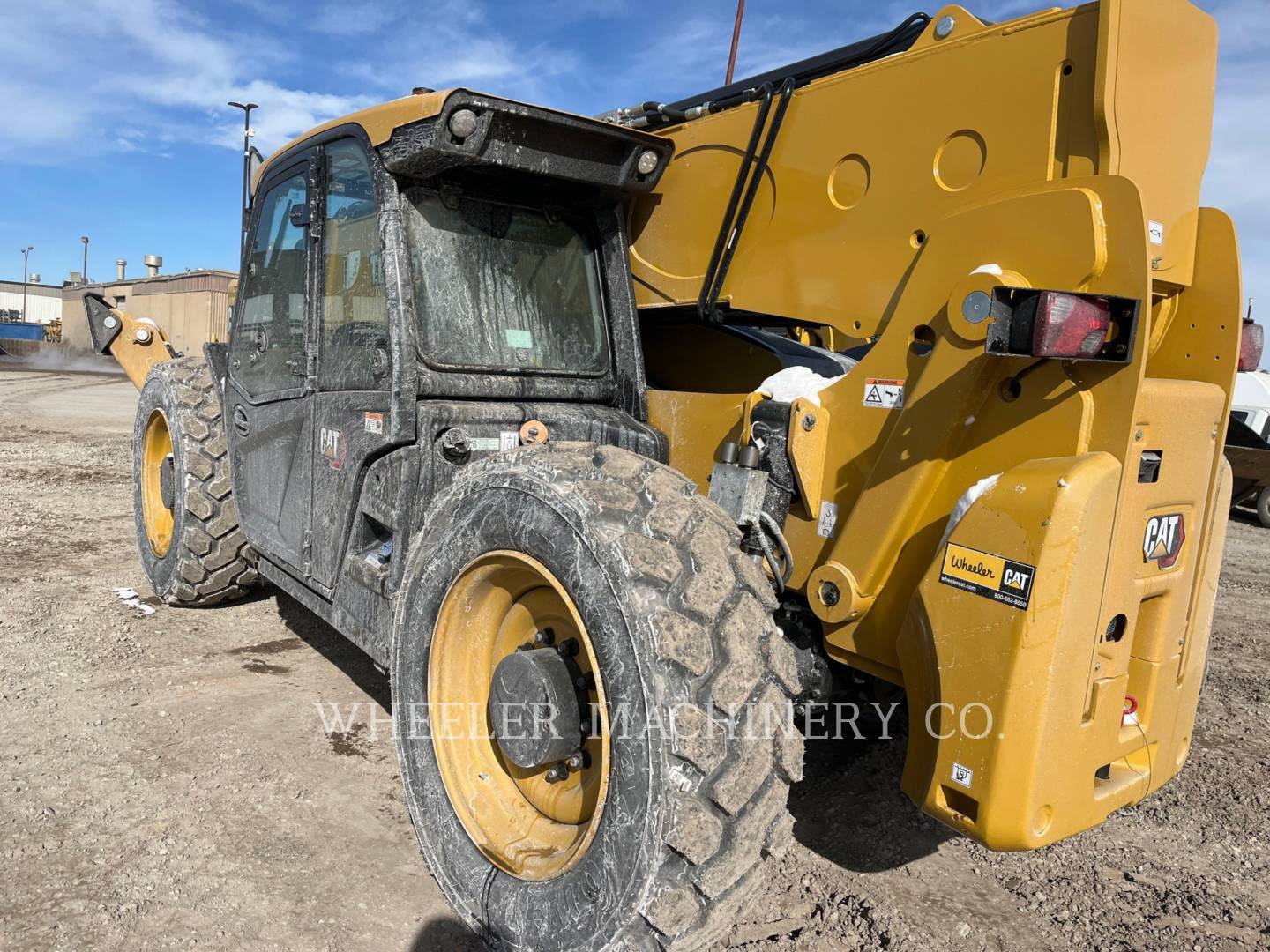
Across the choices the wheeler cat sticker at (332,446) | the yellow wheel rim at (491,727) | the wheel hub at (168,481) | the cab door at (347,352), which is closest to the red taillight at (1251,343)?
the yellow wheel rim at (491,727)

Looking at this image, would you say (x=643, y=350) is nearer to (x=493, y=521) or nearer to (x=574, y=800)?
(x=493, y=521)

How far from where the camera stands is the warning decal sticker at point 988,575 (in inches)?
77.0

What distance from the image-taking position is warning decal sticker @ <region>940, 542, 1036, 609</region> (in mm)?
1957

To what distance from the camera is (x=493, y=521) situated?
2.42m

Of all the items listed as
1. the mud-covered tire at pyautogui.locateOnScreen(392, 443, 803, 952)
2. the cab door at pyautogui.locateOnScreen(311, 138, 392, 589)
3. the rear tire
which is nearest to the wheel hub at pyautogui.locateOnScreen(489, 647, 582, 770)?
the mud-covered tire at pyautogui.locateOnScreen(392, 443, 803, 952)

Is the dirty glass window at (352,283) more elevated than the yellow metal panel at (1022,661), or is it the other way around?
the dirty glass window at (352,283)

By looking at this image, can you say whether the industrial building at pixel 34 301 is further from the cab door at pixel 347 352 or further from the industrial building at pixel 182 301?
the cab door at pixel 347 352

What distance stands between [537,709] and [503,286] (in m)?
1.53

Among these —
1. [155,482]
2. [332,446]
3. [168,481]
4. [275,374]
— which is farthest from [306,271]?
[155,482]

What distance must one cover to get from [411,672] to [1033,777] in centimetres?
168

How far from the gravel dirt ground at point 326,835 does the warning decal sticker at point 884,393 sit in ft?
4.11

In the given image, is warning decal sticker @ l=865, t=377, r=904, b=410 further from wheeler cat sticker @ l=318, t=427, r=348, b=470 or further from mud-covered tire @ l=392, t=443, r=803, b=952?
wheeler cat sticker @ l=318, t=427, r=348, b=470

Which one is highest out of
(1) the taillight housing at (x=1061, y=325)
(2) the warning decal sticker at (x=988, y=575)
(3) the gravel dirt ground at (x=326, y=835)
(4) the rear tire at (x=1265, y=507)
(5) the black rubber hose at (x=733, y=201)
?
(5) the black rubber hose at (x=733, y=201)

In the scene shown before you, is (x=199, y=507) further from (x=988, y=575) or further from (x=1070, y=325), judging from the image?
(x=1070, y=325)
